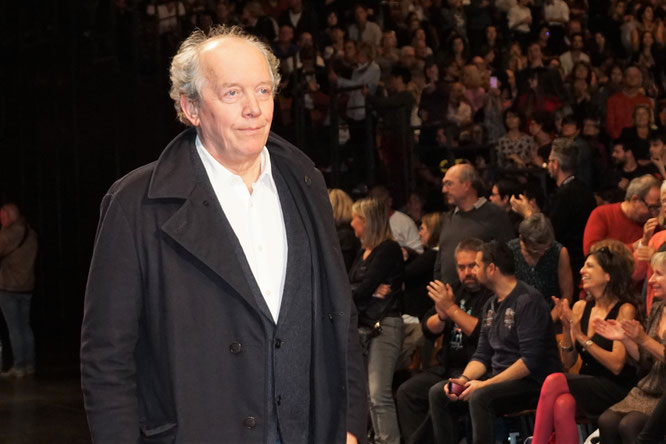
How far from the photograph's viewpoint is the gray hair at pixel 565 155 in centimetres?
809

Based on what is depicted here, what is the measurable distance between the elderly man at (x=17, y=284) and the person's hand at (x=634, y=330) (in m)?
6.92

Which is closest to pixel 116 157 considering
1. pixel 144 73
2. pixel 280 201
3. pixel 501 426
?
pixel 144 73

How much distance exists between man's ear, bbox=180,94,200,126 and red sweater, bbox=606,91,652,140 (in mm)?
9636

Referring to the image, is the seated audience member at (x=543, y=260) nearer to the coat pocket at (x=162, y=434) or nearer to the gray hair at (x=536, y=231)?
the gray hair at (x=536, y=231)

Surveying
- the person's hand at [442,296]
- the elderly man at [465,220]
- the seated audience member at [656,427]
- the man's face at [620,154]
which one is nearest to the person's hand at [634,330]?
the seated audience member at [656,427]

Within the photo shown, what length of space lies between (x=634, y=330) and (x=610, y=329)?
15 centimetres

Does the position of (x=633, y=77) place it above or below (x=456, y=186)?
above

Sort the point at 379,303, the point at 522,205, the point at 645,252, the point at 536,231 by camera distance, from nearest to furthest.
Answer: the point at 645,252
the point at 536,231
the point at 379,303
the point at 522,205

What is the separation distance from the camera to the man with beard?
21.2ft

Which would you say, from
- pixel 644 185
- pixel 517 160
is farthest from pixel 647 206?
pixel 517 160

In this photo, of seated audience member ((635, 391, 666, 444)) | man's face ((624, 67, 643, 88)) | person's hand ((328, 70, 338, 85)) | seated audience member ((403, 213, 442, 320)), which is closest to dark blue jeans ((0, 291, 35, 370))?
person's hand ((328, 70, 338, 85))

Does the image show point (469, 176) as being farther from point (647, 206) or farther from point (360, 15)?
point (360, 15)

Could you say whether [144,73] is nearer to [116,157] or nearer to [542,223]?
[116,157]

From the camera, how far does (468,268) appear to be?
21.3ft
